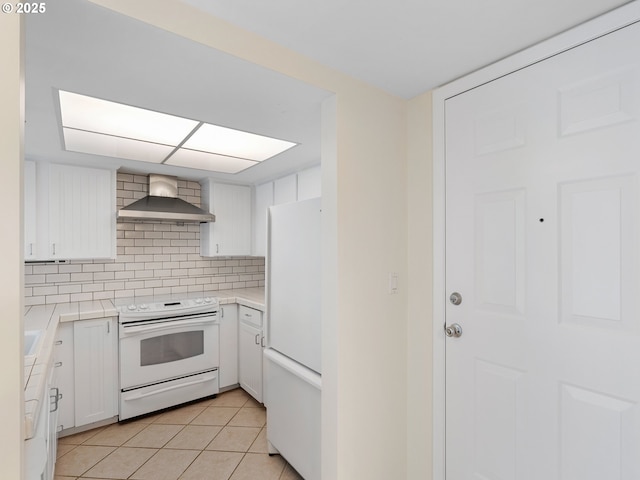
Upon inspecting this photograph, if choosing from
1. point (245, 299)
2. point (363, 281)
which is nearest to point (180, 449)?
point (245, 299)

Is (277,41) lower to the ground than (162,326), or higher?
higher

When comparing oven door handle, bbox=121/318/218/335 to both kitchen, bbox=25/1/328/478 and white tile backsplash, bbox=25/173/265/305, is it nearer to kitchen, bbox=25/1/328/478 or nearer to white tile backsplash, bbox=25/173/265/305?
kitchen, bbox=25/1/328/478

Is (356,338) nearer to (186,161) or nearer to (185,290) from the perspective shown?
(186,161)

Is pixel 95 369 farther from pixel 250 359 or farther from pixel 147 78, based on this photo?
pixel 147 78

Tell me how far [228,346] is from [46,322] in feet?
4.69

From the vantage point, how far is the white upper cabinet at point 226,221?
3.46 m

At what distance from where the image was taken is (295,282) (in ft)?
6.40

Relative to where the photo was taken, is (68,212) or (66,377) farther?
(68,212)

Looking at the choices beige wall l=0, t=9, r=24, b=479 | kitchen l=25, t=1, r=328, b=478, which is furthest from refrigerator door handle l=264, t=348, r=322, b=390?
beige wall l=0, t=9, r=24, b=479

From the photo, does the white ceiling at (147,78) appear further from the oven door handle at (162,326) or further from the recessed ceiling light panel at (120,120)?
the oven door handle at (162,326)

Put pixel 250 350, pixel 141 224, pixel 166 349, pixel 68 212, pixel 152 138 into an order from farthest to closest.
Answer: pixel 141 224 < pixel 250 350 < pixel 166 349 < pixel 68 212 < pixel 152 138

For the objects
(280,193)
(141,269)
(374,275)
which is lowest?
(141,269)

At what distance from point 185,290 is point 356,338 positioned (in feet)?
8.26

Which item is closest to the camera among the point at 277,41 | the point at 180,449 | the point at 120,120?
the point at 277,41
